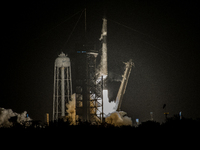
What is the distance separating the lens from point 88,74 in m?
39.4

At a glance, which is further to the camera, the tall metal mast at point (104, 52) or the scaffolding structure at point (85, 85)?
the tall metal mast at point (104, 52)

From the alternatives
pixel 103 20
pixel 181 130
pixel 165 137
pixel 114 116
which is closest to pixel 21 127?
pixel 165 137

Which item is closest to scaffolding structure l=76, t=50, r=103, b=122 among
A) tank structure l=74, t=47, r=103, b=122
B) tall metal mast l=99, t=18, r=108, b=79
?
tank structure l=74, t=47, r=103, b=122

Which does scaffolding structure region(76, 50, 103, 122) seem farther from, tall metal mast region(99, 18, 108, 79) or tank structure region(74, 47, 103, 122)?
tall metal mast region(99, 18, 108, 79)

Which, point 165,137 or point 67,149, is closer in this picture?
point 67,149

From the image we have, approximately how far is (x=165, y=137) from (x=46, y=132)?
6114 millimetres

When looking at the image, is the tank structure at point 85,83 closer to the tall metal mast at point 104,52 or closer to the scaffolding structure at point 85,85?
the scaffolding structure at point 85,85

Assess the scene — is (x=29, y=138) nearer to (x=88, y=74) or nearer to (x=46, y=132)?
(x=46, y=132)

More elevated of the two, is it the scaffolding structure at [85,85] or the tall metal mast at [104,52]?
the tall metal mast at [104,52]

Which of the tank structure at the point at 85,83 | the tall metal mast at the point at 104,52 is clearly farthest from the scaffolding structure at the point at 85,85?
the tall metal mast at the point at 104,52

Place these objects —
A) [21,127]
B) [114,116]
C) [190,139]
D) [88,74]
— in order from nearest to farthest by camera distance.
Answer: [190,139] < [21,127] < [88,74] < [114,116]

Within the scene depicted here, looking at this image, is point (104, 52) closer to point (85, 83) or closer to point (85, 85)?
point (85, 83)

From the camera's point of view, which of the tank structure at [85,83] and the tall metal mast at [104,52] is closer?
the tank structure at [85,83]

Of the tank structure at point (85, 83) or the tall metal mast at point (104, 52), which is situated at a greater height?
the tall metal mast at point (104, 52)
